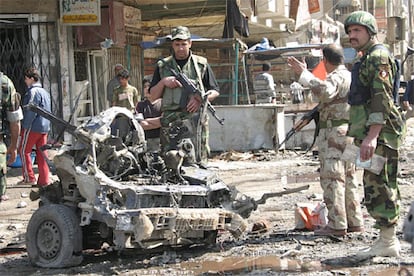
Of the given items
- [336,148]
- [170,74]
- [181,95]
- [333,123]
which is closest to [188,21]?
[170,74]

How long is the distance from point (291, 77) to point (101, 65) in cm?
1344

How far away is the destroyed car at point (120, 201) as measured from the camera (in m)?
5.85

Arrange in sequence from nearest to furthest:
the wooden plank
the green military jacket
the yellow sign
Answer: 1. the green military jacket
2. the yellow sign
3. the wooden plank

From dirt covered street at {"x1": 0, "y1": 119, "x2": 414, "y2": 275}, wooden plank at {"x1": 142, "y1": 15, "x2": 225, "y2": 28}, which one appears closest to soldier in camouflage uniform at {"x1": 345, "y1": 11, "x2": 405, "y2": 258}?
dirt covered street at {"x1": 0, "y1": 119, "x2": 414, "y2": 275}

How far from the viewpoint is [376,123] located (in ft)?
18.3

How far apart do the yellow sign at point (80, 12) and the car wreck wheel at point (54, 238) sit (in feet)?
26.5

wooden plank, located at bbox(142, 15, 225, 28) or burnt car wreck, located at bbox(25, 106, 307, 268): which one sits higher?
wooden plank, located at bbox(142, 15, 225, 28)

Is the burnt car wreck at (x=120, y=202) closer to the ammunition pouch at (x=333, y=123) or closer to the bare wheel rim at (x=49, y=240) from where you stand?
the bare wheel rim at (x=49, y=240)

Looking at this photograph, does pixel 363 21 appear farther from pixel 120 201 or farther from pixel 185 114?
pixel 120 201

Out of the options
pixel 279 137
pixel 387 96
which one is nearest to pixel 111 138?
pixel 387 96

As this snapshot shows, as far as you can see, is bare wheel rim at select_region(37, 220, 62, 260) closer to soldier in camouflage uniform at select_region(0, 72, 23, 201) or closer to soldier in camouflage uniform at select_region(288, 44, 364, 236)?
soldier in camouflage uniform at select_region(0, 72, 23, 201)

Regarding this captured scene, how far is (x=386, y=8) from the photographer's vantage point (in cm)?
4366

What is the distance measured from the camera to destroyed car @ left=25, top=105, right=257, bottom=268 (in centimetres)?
585

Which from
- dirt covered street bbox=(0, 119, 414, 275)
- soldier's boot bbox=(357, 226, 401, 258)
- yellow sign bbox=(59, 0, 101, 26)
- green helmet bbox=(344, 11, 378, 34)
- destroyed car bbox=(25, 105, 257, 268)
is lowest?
dirt covered street bbox=(0, 119, 414, 275)
